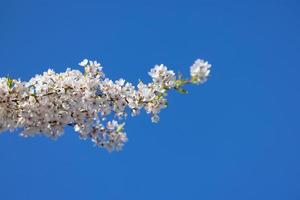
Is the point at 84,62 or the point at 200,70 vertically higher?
the point at 84,62

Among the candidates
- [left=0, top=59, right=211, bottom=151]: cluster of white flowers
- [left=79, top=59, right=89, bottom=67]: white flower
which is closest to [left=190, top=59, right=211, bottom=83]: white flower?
[left=0, top=59, right=211, bottom=151]: cluster of white flowers

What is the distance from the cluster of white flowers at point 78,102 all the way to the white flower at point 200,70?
0.60 m

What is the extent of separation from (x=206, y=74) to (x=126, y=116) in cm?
255

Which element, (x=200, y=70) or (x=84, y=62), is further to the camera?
(x=84, y=62)

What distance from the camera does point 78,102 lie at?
11.4 metres

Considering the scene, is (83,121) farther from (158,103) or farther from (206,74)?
(206,74)

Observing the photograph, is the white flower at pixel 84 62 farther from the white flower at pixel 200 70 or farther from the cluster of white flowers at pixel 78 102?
the white flower at pixel 200 70

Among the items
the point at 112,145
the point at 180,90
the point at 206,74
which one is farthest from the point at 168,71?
the point at 112,145

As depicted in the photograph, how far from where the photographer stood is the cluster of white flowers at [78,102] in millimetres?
11281

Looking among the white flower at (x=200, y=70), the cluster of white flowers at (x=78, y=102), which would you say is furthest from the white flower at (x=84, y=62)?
the white flower at (x=200, y=70)

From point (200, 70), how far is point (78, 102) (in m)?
2.80

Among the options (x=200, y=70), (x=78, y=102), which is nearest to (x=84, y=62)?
(x=78, y=102)

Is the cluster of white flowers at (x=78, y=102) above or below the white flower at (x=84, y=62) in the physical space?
below

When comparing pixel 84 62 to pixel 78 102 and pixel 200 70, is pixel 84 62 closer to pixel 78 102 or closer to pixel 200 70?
pixel 78 102
